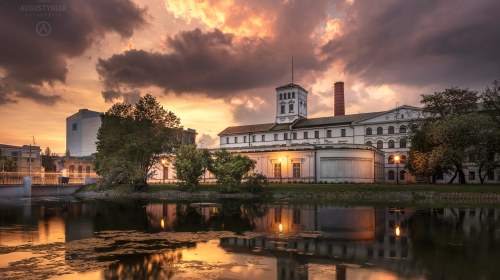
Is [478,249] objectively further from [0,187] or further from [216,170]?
[0,187]

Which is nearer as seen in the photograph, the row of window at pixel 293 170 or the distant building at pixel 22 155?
the row of window at pixel 293 170

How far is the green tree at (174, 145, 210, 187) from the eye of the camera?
66.0 meters

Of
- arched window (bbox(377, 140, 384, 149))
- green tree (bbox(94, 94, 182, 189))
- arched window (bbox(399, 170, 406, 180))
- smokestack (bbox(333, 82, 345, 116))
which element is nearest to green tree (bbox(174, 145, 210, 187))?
green tree (bbox(94, 94, 182, 189))

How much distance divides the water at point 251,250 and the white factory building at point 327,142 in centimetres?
4788

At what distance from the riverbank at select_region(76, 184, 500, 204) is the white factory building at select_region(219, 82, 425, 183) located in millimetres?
14081

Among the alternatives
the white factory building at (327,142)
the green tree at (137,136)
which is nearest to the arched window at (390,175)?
the white factory building at (327,142)

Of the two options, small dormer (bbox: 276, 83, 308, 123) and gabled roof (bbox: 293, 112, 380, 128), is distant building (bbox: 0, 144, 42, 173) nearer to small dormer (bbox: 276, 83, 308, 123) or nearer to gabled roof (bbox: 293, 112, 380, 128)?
small dormer (bbox: 276, 83, 308, 123)

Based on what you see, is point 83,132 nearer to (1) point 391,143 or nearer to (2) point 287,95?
(2) point 287,95

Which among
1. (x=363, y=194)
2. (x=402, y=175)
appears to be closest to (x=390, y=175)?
(x=402, y=175)

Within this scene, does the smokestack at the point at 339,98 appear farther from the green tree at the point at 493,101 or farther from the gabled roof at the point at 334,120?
the green tree at the point at 493,101

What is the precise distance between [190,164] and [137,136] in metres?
11.3

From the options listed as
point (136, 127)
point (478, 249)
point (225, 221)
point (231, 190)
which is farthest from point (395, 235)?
point (136, 127)

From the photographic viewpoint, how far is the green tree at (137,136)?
225ft

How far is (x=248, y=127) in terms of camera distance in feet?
395
